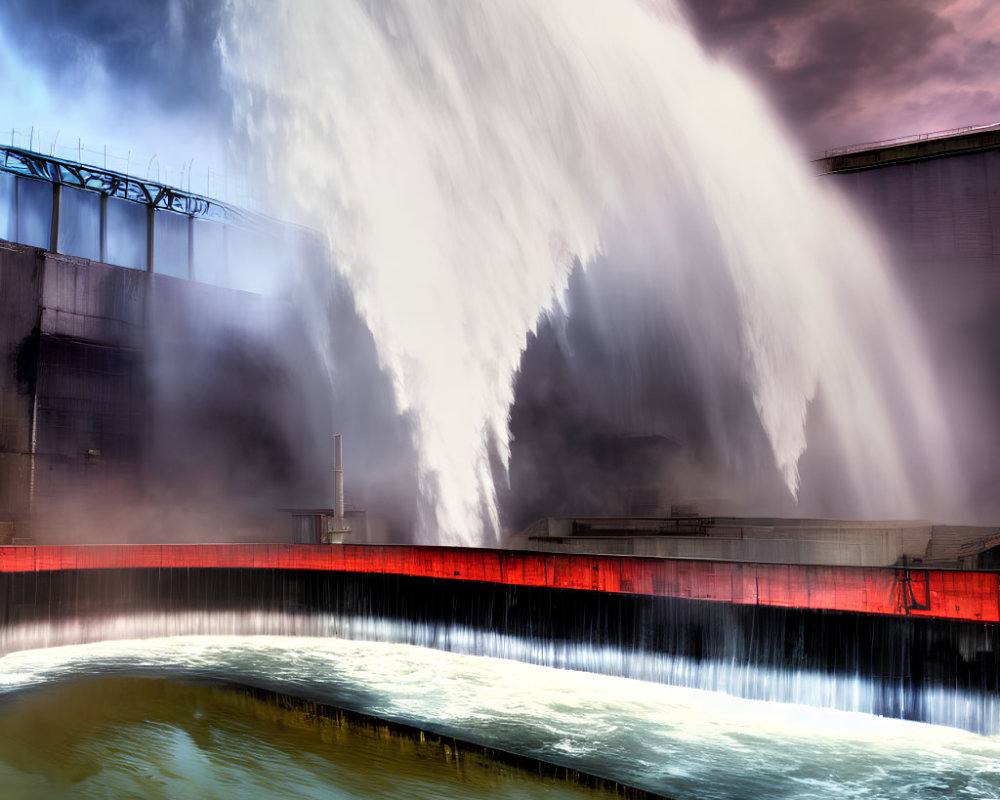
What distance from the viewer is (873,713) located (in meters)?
10.7

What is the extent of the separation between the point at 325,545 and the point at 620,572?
775cm

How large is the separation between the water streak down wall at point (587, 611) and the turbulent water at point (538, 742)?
42 centimetres

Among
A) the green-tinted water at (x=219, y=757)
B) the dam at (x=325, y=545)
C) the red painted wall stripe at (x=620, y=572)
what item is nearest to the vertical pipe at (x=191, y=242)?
the dam at (x=325, y=545)

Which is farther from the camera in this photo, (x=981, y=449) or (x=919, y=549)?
(x=981, y=449)

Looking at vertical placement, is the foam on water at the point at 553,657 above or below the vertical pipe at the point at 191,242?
below

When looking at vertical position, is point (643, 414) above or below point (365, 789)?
above

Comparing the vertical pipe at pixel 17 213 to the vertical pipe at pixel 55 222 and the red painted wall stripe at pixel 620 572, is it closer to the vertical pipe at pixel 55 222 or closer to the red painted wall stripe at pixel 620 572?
the vertical pipe at pixel 55 222

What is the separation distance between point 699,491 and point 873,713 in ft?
99.5

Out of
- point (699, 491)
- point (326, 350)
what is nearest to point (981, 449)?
point (699, 491)

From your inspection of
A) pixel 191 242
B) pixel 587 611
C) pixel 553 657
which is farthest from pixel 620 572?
pixel 191 242

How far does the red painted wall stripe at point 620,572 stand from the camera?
10500mm

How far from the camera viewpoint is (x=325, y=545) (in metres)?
18.6

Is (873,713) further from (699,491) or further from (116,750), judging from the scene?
(699,491)

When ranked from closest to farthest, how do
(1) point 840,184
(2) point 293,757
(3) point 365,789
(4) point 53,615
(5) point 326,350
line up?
(3) point 365,789
(2) point 293,757
(4) point 53,615
(5) point 326,350
(1) point 840,184
